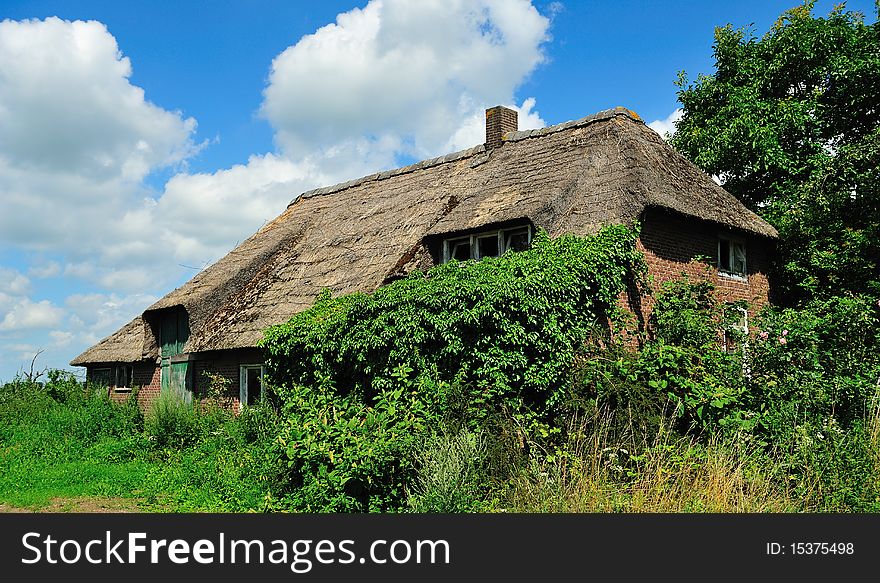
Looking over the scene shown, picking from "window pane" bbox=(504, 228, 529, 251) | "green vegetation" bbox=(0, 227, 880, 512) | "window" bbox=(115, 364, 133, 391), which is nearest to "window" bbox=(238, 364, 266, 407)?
"green vegetation" bbox=(0, 227, 880, 512)

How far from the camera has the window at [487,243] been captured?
13945 mm

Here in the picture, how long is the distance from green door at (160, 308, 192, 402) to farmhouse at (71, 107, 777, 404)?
4 centimetres

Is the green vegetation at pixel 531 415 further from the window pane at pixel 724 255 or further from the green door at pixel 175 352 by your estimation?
the green door at pixel 175 352

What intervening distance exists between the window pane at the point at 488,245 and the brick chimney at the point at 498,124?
421 cm

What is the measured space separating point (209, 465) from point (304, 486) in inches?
134

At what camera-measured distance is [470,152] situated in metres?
18.2

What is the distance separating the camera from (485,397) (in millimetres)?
10125

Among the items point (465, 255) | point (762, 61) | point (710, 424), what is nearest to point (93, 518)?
point (710, 424)

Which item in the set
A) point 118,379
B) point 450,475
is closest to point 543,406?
point 450,475

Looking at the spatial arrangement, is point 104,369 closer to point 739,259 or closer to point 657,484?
point 739,259

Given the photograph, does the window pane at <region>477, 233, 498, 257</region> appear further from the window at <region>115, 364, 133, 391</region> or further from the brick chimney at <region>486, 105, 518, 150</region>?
the window at <region>115, 364, 133, 391</region>

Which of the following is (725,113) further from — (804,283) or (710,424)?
(710,424)

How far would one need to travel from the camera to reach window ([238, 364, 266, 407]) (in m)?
16.6

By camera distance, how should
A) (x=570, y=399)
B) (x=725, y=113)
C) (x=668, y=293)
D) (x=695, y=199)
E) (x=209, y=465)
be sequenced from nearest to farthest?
(x=570, y=399), (x=209, y=465), (x=668, y=293), (x=695, y=199), (x=725, y=113)
